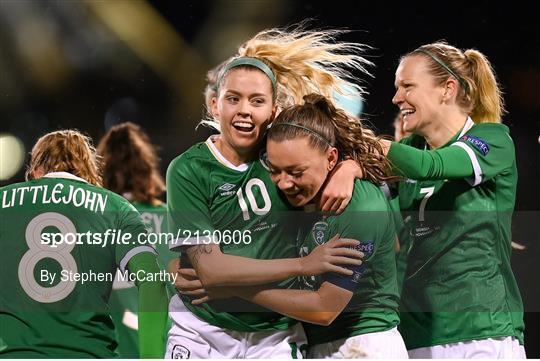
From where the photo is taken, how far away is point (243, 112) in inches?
133

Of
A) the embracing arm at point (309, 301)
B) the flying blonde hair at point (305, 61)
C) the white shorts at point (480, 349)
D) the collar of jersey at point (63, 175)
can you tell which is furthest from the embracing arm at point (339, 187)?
the collar of jersey at point (63, 175)

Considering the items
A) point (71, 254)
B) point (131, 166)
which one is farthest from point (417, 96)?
point (131, 166)

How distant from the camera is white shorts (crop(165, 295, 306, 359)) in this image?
11.0 ft

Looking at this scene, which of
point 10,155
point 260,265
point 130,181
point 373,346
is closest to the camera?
point 373,346

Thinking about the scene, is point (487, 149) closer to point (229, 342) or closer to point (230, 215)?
point (230, 215)

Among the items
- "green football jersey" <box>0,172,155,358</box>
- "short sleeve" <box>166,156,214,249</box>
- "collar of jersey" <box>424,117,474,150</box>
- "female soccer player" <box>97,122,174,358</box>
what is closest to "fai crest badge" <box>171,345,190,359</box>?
"green football jersey" <box>0,172,155,358</box>

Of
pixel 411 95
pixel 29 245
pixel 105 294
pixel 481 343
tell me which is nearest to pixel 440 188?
pixel 411 95

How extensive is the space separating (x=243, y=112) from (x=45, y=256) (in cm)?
95

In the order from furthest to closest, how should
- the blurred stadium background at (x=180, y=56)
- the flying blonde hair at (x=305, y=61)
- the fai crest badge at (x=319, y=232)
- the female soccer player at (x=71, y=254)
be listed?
1. the blurred stadium background at (x=180, y=56)
2. the flying blonde hair at (x=305, y=61)
3. the female soccer player at (x=71, y=254)
4. the fai crest badge at (x=319, y=232)

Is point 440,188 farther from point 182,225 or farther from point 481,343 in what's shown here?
point 182,225

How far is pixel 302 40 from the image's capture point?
12.1ft

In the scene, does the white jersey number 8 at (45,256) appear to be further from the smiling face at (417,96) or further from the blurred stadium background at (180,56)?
the smiling face at (417,96)

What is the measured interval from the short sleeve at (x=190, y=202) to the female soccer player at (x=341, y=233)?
0.87 ft

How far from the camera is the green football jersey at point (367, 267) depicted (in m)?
3.21
